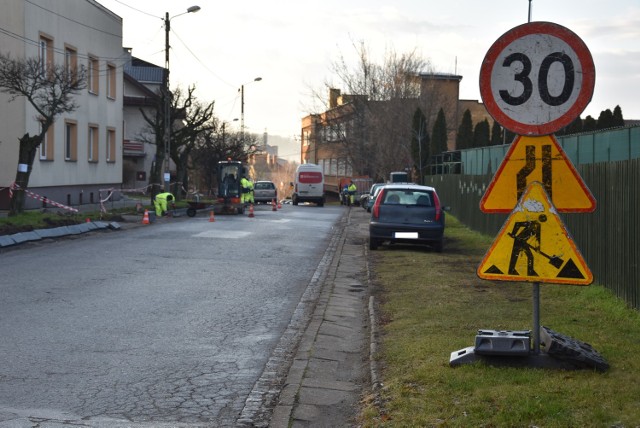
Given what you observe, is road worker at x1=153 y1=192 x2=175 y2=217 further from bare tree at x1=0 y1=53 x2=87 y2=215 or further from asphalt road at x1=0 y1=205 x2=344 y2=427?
asphalt road at x1=0 y1=205 x2=344 y2=427

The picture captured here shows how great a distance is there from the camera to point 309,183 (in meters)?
61.8

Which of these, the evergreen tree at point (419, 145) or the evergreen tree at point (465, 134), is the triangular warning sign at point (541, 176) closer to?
the evergreen tree at point (465, 134)

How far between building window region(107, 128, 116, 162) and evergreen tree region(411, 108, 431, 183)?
64.5 feet

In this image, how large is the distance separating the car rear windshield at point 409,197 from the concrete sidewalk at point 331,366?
6.70 m

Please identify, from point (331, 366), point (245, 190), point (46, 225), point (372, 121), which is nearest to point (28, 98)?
point (46, 225)

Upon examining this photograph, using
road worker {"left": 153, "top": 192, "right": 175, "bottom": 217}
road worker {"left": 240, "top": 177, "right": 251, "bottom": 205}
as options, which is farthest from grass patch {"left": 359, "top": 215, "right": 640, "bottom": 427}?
road worker {"left": 240, "top": 177, "right": 251, "bottom": 205}

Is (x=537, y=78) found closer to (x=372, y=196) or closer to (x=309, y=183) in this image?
(x=372, y=196)

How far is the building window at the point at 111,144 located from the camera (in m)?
45.6

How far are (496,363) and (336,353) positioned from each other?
6.47 ft

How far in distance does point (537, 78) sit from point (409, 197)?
14071mm

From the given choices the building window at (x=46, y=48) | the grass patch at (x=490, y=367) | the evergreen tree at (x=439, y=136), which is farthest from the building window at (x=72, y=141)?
the grass patch at (x=490, y=367)

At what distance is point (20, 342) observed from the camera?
28.3ft

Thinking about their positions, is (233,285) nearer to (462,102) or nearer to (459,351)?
(459,351)

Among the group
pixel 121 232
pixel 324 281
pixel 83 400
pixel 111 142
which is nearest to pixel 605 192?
pixel 324 281
